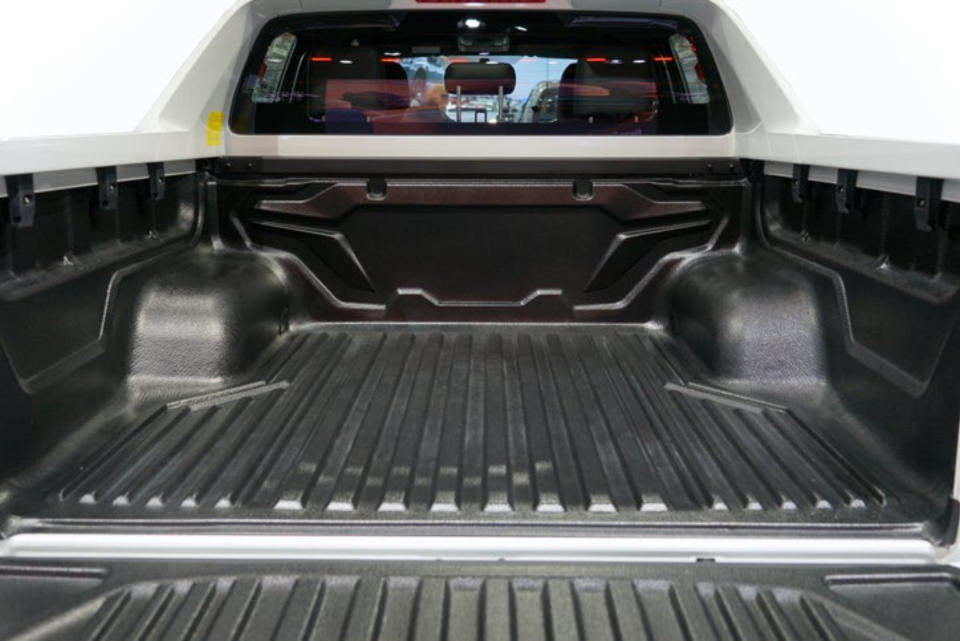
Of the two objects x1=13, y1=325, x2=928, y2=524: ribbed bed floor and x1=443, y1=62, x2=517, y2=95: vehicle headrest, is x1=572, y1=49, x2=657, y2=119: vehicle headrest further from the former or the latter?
x1=13, y1=325, x2=928, y2=524: ribbed bed floor

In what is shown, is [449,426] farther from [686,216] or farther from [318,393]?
[686,216]

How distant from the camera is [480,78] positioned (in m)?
2.76

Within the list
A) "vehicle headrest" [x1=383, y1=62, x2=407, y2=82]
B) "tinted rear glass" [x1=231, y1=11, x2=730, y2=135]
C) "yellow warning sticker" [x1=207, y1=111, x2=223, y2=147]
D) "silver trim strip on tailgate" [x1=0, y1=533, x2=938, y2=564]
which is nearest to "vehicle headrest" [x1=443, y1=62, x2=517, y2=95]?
"tinted rear glass" [x1=231, y1=11, x2=730, y2=135]

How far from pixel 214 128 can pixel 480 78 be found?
2.83 ft

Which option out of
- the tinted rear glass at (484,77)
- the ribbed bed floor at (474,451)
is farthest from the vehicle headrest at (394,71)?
the ribbed bed floor at (474,451)

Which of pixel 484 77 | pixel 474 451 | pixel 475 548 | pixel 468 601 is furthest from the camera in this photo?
pixel 484 77

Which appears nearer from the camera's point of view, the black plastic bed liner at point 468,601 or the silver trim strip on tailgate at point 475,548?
the black plastic bed liner at point 468,601

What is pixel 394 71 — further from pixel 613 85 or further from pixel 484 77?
pixel 613 85

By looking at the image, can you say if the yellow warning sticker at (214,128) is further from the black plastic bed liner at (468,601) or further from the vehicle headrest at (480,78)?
the black plastic bed liner at (468,601)

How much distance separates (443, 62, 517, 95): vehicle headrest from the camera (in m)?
2.75

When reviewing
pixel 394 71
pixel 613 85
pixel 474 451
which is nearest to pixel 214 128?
pixel 394 71

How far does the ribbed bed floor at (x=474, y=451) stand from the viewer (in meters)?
1.73

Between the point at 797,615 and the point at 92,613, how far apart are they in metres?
1.14

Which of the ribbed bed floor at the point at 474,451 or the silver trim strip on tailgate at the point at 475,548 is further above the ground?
the ribbed bed floor at the point at 474,451
